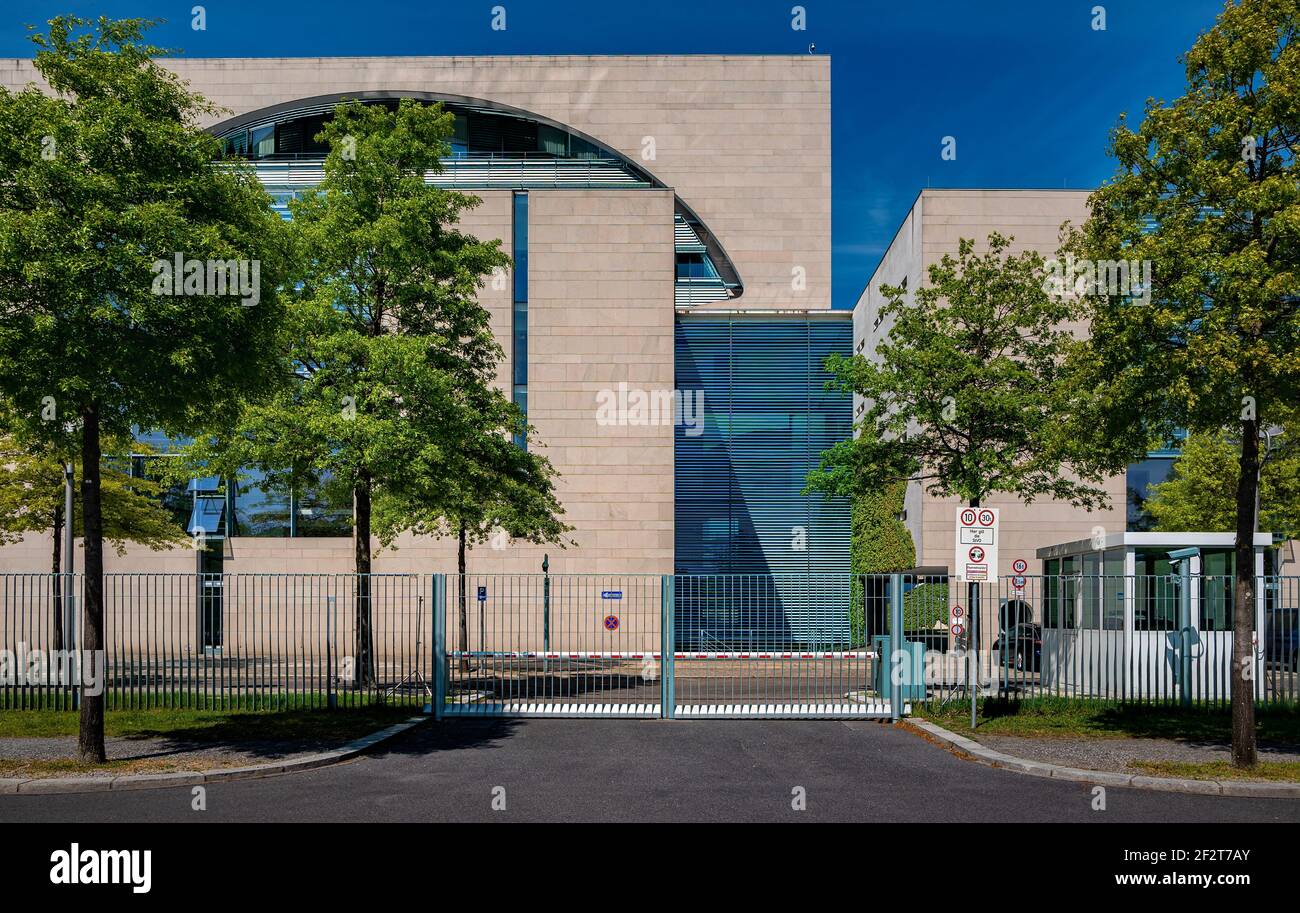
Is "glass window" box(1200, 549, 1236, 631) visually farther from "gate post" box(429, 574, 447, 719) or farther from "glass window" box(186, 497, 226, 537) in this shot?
"glass window" box(186, 497, 226, 537)

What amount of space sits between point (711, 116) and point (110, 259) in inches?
1371

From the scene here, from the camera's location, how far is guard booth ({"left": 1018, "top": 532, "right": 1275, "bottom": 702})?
16734 millimetres

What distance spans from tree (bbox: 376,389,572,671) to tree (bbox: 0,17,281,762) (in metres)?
5.26

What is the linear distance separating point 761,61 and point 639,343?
14.9m

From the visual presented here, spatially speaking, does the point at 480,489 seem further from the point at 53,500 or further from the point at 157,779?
the point at 53,500

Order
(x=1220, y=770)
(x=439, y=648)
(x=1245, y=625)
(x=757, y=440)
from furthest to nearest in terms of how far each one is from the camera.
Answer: (x=757, y=440) < (x=439, y=648) < (x=1245, y=625) < (x=1220, y=770)

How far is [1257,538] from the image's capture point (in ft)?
56.9

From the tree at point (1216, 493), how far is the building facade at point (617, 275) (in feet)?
34.6

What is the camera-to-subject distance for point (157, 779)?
1096cm

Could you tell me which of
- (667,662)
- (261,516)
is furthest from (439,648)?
(261,516)

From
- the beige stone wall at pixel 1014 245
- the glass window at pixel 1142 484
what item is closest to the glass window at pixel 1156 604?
the beige stone wall at pixel 1014 245

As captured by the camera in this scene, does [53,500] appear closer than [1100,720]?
Result: No
